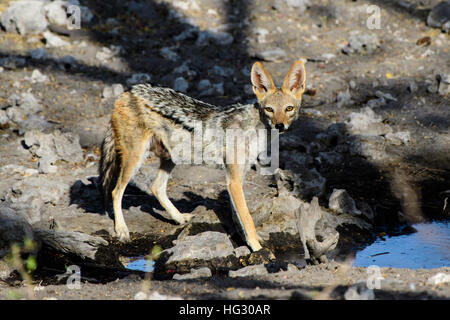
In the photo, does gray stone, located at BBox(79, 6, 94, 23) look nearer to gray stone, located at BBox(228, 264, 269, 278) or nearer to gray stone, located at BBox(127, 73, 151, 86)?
gray stone, located at BBox(127, 73, 151, 86)

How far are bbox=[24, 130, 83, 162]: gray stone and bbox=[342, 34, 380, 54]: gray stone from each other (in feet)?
20.5

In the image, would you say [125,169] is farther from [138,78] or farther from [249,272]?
[138,78]

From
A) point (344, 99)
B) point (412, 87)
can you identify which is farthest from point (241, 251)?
point (412, 87)

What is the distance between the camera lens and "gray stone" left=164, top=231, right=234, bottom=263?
5746 millimetres

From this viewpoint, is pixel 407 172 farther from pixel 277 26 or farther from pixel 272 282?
pixel 277 26

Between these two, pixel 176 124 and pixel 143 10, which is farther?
pixel 143 10

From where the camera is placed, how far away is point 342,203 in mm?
6965

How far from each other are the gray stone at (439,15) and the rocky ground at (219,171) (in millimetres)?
63

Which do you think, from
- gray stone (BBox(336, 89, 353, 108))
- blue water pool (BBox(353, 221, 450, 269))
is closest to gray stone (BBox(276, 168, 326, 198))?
blue water pool (BBox(353, 221, 450, 269))

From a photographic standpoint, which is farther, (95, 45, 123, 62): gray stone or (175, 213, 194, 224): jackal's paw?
(95, 45, 123, 62): gray stone

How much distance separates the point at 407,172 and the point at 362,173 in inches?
24.3

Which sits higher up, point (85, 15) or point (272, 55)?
point (85, 15)

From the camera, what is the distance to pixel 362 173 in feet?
26.9

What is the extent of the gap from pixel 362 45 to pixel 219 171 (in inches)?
219
